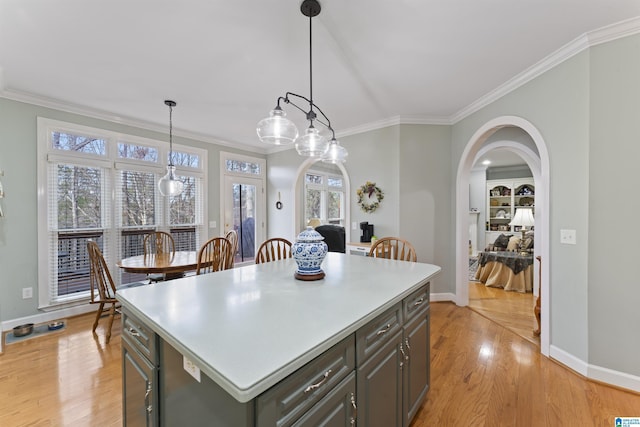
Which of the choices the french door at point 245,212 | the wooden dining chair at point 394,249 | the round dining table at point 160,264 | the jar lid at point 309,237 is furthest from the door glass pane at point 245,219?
the jar lid at point 309,237

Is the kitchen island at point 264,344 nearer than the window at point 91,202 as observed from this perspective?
Yes

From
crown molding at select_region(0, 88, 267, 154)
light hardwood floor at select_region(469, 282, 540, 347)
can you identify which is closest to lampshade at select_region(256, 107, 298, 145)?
light hardwood floor at select_region(469, 282, 540, 347)

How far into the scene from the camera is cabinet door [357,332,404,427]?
1138mm

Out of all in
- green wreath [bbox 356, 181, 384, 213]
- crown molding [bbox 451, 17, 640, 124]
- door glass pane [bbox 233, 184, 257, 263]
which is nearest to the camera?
crown molding [bbox 451, 17, 640, 124]

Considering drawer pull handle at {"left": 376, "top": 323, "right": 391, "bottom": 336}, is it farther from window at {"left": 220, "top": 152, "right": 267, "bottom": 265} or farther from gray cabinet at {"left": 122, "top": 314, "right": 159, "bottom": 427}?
window at {"left": 220, "top": 152, "right": 267, "bottom": 265}

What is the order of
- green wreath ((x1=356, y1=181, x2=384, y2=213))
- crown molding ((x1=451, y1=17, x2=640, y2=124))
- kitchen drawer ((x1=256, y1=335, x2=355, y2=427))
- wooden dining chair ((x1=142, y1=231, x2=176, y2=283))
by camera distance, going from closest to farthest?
kitchen drawer ((x1=256, y1=335, x2=355, y2=427)), crown molding ((x1=451, y1=17, x2=640, y2=124)), wooden dining chair ((x1=142, y1=231, x2=176, y2=283)), green wreath ((x1=356, y1=181, x2=384, y2=213))

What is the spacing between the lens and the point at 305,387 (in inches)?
33.8

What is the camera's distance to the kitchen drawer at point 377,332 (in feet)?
3.66

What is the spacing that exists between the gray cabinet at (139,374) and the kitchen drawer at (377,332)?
33.3 inches

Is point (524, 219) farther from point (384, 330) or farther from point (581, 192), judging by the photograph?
point (384, 330)

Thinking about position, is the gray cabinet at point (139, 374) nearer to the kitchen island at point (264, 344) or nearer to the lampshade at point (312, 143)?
the kitchen island at point (264, 344)

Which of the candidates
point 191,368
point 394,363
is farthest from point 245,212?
point 191,368

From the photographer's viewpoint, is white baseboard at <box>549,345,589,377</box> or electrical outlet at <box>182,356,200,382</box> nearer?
electrical outlet at <box>182,356,200,382</box>

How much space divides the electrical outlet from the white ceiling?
204 cm
